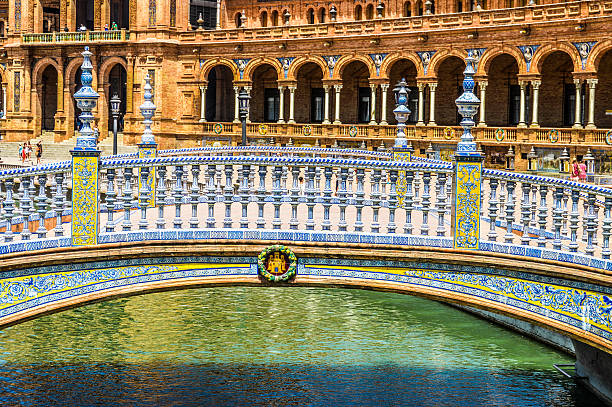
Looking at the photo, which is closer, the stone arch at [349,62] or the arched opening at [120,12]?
the stone arch at [349,62]

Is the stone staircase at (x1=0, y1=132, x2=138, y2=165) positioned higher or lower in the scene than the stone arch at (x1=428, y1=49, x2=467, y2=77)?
lower

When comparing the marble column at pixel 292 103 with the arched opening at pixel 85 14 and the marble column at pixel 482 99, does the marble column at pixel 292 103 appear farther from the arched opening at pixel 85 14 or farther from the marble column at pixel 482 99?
the arched opening at pixel 85 14

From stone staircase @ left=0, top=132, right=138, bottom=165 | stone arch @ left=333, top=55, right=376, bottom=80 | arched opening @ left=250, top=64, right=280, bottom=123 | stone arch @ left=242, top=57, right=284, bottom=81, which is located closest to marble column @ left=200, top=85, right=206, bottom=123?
stone arch @ left=242, top=57, right=284, bottom=81

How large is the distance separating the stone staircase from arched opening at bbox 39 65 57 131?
252cm

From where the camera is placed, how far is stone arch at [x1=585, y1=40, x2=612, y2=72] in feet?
123

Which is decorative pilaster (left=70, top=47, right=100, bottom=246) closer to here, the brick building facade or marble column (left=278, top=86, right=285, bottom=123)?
the brick building facade

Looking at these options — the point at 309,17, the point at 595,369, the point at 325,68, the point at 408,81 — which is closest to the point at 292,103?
the point at 325,68

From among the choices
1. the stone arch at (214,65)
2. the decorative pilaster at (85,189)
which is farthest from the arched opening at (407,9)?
the decorative pilaster at (85,189)

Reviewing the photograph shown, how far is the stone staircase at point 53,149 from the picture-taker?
168ft

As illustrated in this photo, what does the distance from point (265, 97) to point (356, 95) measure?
5.96 meters

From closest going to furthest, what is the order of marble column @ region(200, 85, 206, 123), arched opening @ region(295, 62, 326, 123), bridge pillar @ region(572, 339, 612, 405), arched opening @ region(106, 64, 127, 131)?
bridge pillar @ region(572, 339, 612, 405) < marble column @ region(200, 85, 206, 123) < arched opening @ region(295, 62, 326, 123) < arched opening @ region(106, 64, 127, 131)

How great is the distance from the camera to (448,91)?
4694cm

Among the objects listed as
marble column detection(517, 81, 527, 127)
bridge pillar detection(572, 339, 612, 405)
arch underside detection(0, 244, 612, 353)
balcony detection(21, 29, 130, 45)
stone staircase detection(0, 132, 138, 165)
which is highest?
balcony detection(21, 29, 130, 45)

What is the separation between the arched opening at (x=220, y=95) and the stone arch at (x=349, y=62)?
376 inches
